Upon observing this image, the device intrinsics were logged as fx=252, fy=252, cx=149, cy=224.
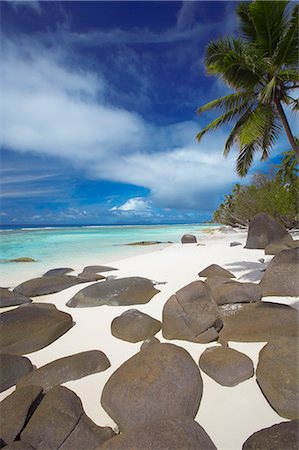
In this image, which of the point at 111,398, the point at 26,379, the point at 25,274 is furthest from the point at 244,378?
the point at 25,274

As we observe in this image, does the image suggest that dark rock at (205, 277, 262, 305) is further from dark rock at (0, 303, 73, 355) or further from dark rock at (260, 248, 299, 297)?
dark rock at (0, 303, 73, 355)

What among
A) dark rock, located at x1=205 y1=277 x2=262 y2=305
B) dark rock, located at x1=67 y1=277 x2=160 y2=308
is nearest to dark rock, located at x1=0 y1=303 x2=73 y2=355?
dark rock, located at x1=67 y1=277 x2=160 y2=308

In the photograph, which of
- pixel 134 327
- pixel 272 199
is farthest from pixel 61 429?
pixel 272 199

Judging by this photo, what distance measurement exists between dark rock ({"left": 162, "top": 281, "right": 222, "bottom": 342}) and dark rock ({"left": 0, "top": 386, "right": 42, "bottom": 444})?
78.0 inches

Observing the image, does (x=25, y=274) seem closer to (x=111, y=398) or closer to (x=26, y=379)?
(x=26, y=379)

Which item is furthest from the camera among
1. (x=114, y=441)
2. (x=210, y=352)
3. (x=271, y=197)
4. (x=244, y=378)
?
(x=271, y=197)

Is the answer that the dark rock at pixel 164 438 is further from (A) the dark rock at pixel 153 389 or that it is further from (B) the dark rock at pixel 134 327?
(B) the dark rock at pixel 134 327

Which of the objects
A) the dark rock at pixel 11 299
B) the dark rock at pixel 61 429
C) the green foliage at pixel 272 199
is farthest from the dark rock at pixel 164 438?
the green foliage at pixel 272 199

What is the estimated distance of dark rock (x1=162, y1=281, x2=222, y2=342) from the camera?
12.1ft

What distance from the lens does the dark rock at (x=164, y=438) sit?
184cm

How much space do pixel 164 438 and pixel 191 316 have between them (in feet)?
6.63

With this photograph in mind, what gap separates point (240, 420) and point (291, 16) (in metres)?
10.3

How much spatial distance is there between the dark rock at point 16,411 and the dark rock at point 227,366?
1.81 meters

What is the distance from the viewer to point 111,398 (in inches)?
96.0
